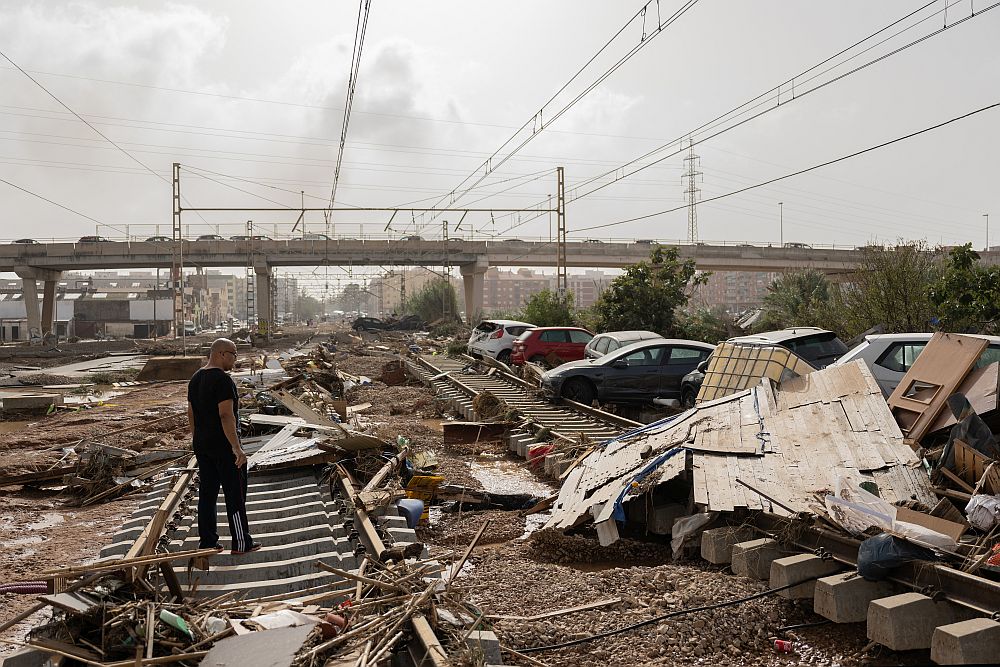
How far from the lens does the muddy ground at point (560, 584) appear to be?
17.5 ft

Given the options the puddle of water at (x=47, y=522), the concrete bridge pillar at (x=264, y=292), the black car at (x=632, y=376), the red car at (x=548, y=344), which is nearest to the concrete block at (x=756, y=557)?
the puddle of water at (x=47, y=522)

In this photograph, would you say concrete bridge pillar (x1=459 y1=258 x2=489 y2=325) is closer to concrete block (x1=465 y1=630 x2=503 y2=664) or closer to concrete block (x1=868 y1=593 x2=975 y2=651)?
concrete block (x1=868 y1=593 x2=975 y2=651)

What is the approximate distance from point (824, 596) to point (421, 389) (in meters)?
18.9

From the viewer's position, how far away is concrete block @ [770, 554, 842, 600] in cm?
605

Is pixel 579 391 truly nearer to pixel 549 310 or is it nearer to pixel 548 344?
pixel 548 344

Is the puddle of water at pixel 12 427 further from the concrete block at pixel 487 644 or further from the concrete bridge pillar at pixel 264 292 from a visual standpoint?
the concrete bridge pillar at pixel 264 292

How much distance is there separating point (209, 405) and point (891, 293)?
62.2 feet

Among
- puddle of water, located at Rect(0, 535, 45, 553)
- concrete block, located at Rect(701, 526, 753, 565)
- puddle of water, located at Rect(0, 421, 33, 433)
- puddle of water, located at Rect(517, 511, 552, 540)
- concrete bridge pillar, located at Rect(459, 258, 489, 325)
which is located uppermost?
concrete bridge pillar, located at Rect(459, 258, 489, 325)

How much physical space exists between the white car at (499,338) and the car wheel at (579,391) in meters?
7.83

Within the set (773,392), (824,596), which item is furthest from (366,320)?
(824,596)

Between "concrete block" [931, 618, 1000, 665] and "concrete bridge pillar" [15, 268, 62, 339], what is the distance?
72987mm

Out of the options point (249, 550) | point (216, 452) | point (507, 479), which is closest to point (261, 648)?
point (249, 550)

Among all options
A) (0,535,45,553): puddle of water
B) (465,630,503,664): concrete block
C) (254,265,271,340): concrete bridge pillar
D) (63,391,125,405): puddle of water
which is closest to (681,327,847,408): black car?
(0,535,45,553): puddle of water

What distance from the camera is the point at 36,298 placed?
68.8 m
